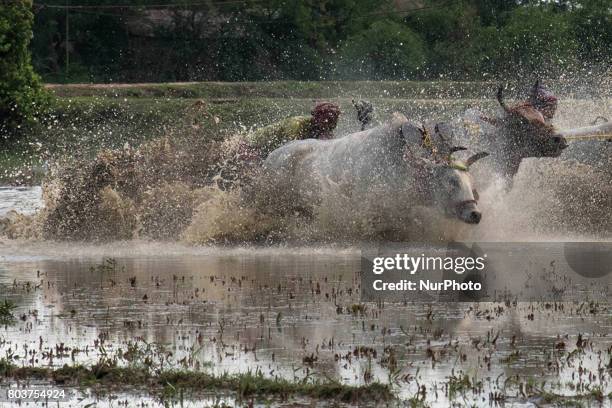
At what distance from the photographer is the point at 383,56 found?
155ft

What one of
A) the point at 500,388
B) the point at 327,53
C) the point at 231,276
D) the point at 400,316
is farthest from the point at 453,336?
the point at 327,53

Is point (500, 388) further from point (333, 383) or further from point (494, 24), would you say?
point (494, 24)

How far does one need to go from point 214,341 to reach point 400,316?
179 centimetres

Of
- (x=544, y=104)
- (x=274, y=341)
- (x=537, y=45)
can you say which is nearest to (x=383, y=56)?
(x=537, y=45)

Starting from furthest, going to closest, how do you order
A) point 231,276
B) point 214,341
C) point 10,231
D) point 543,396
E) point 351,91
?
point 351,91
point 10,231
point 231,276
point 214,341
point 543,396

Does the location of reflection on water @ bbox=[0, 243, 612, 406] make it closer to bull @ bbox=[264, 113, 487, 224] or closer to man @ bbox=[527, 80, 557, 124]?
bull @ bbox=[264, 113, 487, 224]

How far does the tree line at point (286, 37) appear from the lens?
4738cm

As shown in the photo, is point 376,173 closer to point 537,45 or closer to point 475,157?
point 475,157

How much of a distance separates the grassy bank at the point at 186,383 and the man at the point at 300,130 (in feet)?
31.1

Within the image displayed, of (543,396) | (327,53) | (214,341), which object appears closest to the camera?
(543,396)

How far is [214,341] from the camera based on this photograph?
10.3 metres

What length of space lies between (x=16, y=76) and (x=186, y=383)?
89.5ft

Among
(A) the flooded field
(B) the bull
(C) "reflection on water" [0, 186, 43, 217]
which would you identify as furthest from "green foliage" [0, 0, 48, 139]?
(A) the flooded field

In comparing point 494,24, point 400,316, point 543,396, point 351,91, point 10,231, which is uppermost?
point 494,24
